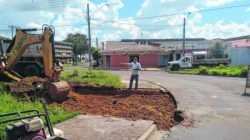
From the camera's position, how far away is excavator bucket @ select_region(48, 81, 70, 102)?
16047 mm

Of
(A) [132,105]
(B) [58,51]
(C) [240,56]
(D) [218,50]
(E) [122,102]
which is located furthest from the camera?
(D) [218,50]

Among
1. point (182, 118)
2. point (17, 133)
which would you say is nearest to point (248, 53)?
point (182, 118)

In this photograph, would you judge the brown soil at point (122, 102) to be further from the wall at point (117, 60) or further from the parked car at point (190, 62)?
the wall at point (117, 60)

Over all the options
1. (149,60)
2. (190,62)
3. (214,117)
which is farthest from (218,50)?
(214,117)

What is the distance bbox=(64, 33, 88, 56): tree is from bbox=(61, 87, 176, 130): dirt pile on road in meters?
83.6

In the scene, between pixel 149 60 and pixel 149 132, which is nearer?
pixel 149 132

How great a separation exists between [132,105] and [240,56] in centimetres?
4907

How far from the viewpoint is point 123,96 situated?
1841 cm

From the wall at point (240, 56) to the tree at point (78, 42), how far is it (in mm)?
48085

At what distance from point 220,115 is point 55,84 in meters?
6.52

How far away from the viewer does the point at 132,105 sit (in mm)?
15266

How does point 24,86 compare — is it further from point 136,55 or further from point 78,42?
point 78,42

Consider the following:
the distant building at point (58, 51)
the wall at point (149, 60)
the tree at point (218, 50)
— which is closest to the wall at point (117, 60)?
the wall at point (149, 60)

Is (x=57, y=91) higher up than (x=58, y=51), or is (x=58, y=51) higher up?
(x=58, y=51)
